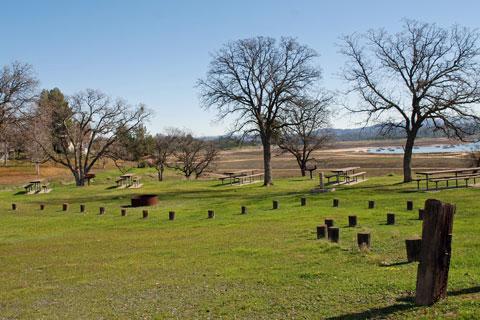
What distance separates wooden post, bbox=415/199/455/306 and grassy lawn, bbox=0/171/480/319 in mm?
215

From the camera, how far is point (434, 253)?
5.70 metres

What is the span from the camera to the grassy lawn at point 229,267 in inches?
253

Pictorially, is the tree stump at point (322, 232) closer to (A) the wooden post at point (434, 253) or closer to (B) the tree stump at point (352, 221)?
(B) the tree stump at point (352, 221)

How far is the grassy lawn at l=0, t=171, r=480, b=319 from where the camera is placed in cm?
642

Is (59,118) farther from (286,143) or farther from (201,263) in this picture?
(201,263)

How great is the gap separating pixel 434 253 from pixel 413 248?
8.72 ft

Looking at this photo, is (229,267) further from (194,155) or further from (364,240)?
(194,155)

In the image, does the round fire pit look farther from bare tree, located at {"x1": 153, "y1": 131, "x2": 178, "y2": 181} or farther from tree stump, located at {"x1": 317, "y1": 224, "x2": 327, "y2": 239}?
bare tree, located at {"x1": 153, "y1": 131, "x2": 178, "y2": 181}

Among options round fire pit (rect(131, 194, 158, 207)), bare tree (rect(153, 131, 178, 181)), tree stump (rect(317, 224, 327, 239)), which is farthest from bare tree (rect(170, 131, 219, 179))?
tree stump (rect(317, 224, 327, 239))

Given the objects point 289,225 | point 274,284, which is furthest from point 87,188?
point 274,284

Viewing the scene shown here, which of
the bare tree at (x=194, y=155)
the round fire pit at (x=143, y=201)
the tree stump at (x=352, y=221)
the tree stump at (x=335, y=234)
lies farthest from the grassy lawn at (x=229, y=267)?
the bare tree at (x=194, y=155)

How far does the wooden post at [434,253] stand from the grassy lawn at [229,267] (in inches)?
8.5

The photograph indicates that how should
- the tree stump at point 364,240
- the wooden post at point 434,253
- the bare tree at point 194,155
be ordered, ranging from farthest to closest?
the bare tree at point 194,155 < the tree stump at point 364,240 < the wooden post at point 434,253

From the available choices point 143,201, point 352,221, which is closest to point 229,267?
point 352,221
